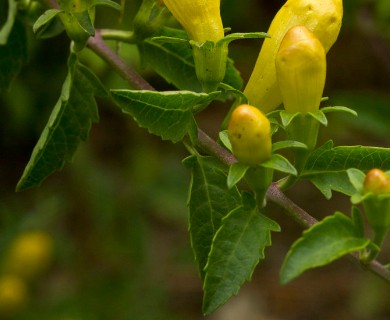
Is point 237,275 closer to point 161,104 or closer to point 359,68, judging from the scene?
point 161,104

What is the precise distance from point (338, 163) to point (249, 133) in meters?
0.22

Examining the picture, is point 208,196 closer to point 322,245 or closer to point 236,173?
point 236,173

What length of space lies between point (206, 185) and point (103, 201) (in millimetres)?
1745

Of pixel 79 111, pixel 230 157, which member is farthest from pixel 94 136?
pixel 230 157

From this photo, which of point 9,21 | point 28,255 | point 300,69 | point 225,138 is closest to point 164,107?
point 225,138

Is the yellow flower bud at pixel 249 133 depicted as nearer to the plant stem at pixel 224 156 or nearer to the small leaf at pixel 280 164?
the small leaf at pixel 280 164

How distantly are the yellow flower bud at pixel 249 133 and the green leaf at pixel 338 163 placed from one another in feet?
0.47

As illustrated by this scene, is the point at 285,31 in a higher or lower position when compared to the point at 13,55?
higher

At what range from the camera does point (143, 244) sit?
2910mm

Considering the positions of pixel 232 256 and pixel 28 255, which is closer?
pixel 232 256

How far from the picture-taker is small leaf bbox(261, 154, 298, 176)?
1.07 metres

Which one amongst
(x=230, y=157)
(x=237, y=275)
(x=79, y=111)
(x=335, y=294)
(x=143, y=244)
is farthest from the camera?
(x=335, y=294)

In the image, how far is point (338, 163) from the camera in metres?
1.19

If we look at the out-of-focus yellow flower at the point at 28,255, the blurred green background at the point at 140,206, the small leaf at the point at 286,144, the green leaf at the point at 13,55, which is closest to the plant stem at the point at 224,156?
the small leaf at the point at 286,144
